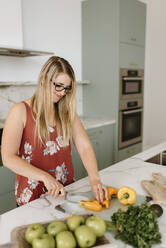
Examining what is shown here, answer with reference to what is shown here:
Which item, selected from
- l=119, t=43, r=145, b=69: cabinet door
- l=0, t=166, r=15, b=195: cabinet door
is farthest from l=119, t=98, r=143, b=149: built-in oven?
l=0, t=166, r=15, b=195: cabinet door

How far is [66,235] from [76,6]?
3.41 m

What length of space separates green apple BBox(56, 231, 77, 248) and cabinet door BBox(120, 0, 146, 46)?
117 inches

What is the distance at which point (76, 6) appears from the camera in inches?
138

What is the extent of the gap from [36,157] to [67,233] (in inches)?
28.3

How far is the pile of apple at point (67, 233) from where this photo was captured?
0.71 m

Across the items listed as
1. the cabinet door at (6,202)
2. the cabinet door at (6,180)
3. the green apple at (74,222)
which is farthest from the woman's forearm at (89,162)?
the cabinet door at (6,202)

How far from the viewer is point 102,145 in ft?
10.8

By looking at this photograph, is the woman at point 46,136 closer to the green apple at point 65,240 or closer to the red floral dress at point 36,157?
the red floral dress at point 36,157

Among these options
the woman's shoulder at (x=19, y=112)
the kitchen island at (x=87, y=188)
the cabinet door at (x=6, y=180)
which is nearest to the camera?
the kitchen island at (x=87, y=188)

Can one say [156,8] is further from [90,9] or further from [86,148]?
[86,148]

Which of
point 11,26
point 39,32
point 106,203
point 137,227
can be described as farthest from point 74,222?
point 39,32

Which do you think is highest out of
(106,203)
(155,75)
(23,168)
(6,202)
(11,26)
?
(11,26)

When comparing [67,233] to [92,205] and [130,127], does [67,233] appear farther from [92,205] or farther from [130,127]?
[130,127]

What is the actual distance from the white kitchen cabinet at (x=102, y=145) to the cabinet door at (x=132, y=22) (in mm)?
1222
